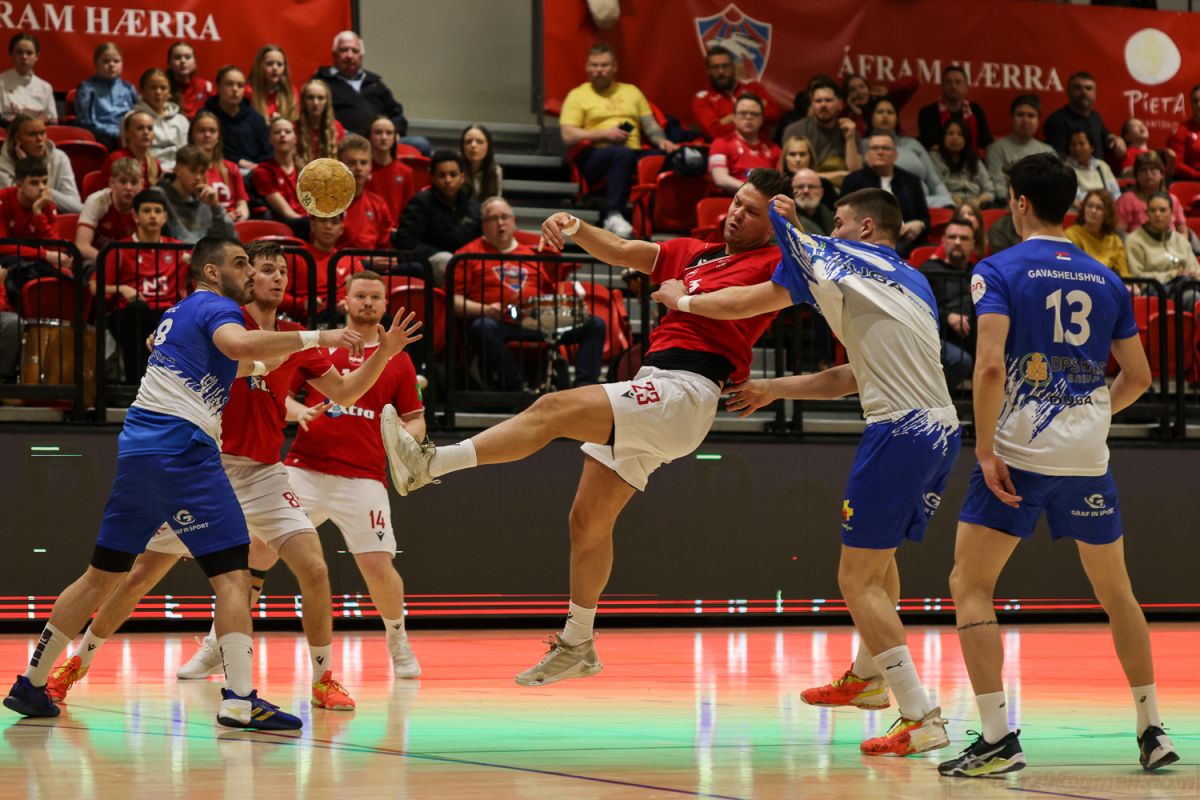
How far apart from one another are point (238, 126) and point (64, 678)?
24.0ft

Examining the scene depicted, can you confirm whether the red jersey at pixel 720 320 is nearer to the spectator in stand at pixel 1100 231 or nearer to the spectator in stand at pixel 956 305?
the spectator in stand at pixel 956 305

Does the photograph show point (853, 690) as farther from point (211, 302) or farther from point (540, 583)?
point (540, 583)

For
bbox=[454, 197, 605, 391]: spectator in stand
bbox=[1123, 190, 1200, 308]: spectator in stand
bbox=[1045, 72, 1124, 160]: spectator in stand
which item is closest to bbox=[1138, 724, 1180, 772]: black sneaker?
bbox=[454, 197, 605, 391]: spectator in stand

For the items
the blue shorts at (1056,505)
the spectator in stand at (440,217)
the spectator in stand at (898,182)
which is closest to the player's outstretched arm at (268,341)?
the blue shorts at (1056,505)

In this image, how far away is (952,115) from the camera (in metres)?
16.3

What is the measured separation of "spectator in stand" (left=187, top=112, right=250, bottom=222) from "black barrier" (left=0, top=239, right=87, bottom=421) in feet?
5.64

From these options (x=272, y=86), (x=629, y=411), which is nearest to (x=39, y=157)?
(x=272, y=86)

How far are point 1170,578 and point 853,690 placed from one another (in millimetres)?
6617

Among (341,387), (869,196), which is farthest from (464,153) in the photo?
(869,196)

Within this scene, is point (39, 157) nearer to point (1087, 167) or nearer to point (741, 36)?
point (741, 36)

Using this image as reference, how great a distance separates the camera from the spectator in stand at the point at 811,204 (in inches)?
525

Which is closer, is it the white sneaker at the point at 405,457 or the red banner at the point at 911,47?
the white sneaker at the point at 405,457

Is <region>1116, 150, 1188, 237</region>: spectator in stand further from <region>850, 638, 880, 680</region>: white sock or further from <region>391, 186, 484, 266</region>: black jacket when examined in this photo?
<region>850, 638, 880, 680</region>: white sock

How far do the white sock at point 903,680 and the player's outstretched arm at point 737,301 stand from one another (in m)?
1.42
